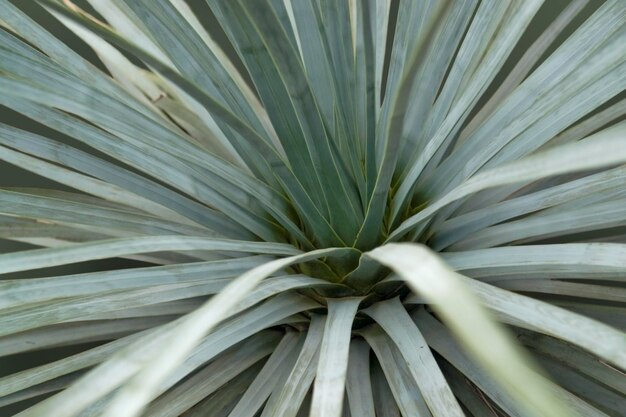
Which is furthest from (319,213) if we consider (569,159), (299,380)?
(569,159)

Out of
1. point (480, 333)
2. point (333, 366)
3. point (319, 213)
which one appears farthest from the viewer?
point (319, 213)

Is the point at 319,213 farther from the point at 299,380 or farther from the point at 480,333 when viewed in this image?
the point at 480,333

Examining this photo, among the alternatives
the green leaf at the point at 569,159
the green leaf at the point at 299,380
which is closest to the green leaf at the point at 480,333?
the green leaf at the point at 569,159

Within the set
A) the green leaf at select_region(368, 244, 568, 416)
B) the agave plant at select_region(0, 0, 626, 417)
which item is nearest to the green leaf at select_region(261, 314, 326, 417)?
the agave plant at select_region(0, 0, 626, 417)

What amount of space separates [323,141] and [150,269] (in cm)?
16

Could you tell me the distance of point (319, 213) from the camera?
577 mm

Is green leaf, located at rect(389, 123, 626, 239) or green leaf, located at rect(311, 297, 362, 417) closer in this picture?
green leaf, located at rect(389, 123, 626, 239)

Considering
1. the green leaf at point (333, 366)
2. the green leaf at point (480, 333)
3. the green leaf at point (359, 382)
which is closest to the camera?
the green leaf at point (480, 333)

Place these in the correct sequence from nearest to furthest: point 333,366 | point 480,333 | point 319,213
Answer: point 480,333
point 333,366
point 319,213

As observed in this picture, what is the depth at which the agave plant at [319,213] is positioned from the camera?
0.50 meters

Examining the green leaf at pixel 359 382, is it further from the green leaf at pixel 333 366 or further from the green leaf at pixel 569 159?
the green leaf at pixel 569 159

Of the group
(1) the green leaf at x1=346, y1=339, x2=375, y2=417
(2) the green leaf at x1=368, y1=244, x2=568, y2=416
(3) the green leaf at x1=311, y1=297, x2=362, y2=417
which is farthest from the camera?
(1) the green leaf at x1=346, y1=339, x2=375, y2=417

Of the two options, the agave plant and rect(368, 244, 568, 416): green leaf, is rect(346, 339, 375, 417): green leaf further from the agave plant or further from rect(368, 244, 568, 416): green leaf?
rect(368, 244, 568, 416): green leaf

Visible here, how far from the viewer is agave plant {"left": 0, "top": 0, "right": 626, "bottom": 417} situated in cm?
50
